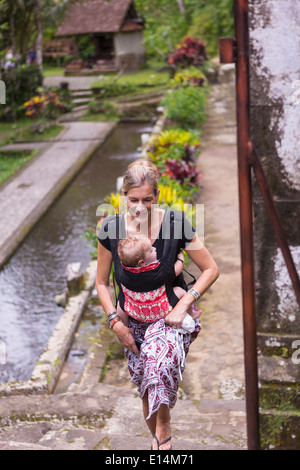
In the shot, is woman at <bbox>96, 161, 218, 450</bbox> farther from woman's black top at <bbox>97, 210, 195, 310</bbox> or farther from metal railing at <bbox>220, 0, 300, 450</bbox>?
metal railing at <bbox>220, 0, 300, 450</bbox>

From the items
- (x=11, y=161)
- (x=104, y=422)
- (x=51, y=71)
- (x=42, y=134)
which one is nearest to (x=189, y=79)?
(x=42, y=134)

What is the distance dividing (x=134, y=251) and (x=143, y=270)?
0.13 meters

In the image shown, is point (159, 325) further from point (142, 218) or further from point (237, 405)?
point (237, 405)

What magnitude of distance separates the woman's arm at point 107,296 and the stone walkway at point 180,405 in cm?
57

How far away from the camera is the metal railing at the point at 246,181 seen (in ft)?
7.22

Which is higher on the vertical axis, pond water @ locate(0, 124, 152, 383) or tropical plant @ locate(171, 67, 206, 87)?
tropical plant @ locate(171, 67, 206, 87)

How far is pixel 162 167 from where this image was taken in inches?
348

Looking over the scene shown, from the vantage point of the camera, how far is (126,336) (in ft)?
9.53

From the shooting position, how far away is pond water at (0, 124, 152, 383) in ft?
21.9

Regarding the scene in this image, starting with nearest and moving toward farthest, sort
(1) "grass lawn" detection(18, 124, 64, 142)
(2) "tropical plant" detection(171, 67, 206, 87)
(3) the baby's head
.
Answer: (3) the baby's head
(2) "tropical plant" detection(171, 67, 206, 87)
(1) "grass lawn" detection(18, 124, 64, 142)

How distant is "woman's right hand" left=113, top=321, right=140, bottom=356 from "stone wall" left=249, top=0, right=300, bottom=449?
2.13 feet

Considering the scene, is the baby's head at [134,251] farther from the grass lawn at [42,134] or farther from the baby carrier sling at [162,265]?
the grass lawn at [42,134]

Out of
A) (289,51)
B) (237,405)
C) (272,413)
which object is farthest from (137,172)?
(237,405)

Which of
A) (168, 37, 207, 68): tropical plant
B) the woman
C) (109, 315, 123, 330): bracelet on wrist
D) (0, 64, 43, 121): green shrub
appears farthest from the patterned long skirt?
(168, 37, 207, 68): tropical plant
